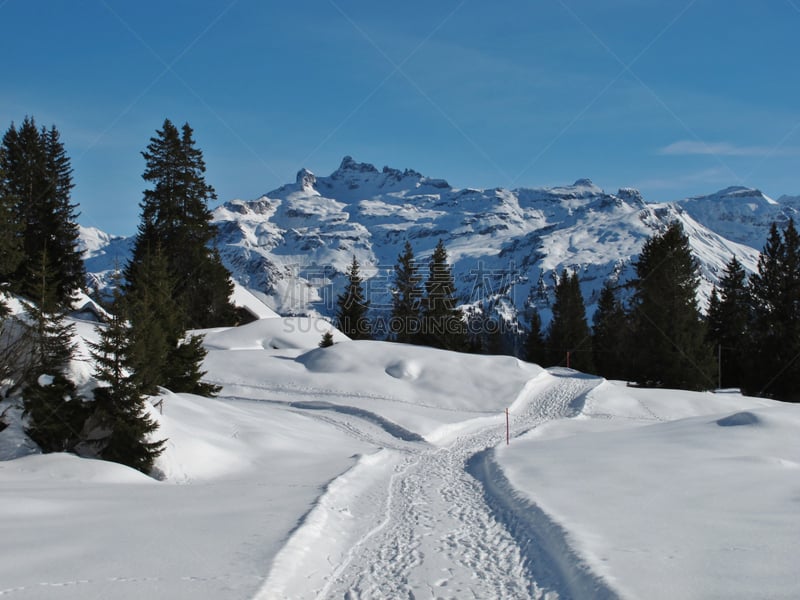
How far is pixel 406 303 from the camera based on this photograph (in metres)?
59.3

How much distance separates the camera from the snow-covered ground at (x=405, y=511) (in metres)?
7.93

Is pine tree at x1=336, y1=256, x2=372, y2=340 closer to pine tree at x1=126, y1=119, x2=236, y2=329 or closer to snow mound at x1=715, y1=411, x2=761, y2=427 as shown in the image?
pine tree at x1=126, y1=119, x2=236, y2=329

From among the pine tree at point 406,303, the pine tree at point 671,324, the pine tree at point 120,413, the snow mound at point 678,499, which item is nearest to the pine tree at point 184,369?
the pine tree at point 120,413

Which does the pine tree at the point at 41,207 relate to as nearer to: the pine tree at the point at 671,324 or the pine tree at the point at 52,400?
the pine tree at the point at 52,400

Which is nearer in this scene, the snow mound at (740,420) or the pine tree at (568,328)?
the snow mound at (740,420)

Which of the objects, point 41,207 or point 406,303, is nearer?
point 41,207

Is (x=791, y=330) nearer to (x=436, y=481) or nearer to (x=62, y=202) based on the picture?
(x=436, y=481)

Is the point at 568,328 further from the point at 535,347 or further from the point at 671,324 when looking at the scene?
the point at 671,324

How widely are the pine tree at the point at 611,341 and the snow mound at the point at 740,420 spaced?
98.4 feet

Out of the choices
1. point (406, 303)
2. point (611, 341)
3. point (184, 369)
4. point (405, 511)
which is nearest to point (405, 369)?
point (184, 369)

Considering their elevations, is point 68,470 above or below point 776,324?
below

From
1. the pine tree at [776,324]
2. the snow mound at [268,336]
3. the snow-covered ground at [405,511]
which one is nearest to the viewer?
the snow-covered ground at [405,511]

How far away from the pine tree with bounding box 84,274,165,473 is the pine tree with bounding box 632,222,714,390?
118ft

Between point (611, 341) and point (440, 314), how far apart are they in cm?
1896
